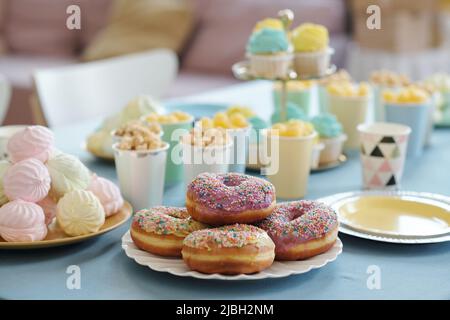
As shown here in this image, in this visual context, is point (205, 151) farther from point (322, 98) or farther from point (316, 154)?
point (322, 98)

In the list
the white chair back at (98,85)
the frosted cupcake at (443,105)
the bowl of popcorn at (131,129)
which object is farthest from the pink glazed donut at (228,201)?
the white chair back at (98,85)

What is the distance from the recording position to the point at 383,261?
3.47 ft

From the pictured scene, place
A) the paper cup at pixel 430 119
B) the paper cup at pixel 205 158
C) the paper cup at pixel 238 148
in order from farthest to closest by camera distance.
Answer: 1. the paper cup at pixel 430 119
2. the paper cup at pixel 238 148
3. the paper cup at pixel 205 158

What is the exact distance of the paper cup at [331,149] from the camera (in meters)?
1.52

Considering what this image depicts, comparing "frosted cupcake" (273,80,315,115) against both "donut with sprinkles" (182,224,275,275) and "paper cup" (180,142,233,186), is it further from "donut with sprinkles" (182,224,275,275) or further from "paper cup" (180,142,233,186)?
"donut with sprinkles" (182,224,275,275)

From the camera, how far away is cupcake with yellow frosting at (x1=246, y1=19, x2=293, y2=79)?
5.02 ft

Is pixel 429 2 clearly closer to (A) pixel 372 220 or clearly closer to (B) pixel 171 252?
(A) pixel 372 220

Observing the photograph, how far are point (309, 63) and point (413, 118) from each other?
0.27 m

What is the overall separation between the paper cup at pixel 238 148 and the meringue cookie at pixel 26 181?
1.33 feet

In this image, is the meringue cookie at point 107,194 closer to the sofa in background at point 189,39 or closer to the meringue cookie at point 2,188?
the meringue cookie at point 2,188

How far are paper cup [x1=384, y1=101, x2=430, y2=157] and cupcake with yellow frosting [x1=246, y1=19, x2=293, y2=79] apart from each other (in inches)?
10.6

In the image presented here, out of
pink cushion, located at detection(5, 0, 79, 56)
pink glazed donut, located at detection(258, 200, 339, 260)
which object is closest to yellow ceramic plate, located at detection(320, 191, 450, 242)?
pink glazed donut, located at detection(258, 200, 339, 260)
